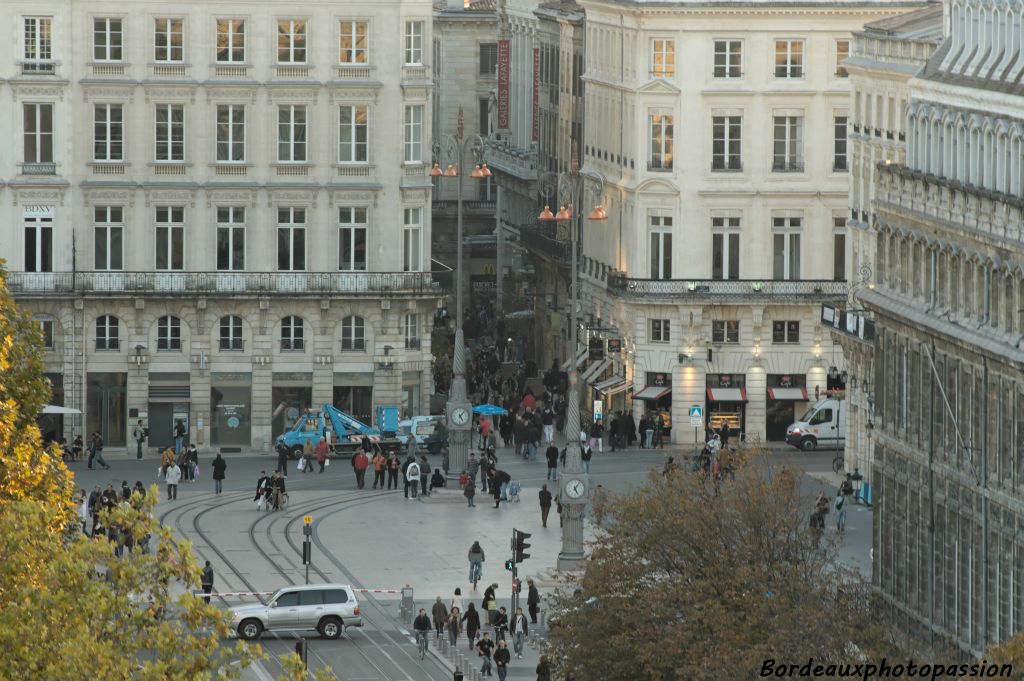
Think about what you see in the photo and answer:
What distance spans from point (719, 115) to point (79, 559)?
7472 cm

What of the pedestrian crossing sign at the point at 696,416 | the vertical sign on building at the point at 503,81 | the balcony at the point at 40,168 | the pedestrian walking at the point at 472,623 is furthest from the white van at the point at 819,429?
the vertical sign on building at the point at 503,81

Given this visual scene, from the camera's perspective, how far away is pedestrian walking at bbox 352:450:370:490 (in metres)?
99.6

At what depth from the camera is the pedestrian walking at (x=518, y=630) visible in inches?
2884

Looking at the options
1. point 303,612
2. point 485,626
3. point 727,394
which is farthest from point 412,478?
point 303,612

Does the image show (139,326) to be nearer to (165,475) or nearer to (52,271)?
(52,271)

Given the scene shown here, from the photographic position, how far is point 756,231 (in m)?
113

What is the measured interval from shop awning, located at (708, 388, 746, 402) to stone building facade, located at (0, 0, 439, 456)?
425 inches

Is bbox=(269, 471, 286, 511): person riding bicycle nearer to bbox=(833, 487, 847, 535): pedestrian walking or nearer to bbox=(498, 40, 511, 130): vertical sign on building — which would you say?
bbox=(833, 487, 847, 535): pedestrian walking

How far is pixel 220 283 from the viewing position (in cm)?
10906

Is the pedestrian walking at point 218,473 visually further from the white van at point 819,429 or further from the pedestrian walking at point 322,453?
the white van at point 819,429

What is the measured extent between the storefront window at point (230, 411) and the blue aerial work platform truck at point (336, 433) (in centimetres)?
162

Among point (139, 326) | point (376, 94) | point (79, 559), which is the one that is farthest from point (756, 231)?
point (79, 559)

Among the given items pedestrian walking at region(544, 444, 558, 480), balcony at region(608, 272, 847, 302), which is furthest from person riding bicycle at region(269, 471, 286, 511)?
balcony at region(608, 272, 847, 302)

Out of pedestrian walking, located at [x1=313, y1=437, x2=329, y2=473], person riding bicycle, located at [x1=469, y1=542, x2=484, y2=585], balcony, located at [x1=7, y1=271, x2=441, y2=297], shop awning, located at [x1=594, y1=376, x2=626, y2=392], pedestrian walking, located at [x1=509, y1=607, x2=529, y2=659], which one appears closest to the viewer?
pedestrian walking, located at [x1=509, y1=607, x2=529, y2=659]
